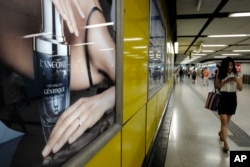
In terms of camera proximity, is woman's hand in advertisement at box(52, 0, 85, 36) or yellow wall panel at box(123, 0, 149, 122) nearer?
woman's hand in advertisement at box(52, 0, 85, 36)

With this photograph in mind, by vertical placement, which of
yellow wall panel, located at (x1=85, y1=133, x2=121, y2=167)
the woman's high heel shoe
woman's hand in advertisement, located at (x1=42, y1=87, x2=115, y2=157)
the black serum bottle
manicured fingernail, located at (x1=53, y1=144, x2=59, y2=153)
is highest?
the black serum bottle

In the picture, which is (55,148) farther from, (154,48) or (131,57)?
(154,48)

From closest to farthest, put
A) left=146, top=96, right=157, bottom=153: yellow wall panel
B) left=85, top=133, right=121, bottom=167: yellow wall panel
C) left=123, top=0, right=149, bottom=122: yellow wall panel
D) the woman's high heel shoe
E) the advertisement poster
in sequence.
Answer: the advertisement poster < left=85, top=133, right=121, bottom=167: yellow wall panel < left=123, top=0, right=149, bottom=122: yellow wall panel < left=146, top=96, right=157, bottom=153: yellow wall panel < the woman's high heel shoe

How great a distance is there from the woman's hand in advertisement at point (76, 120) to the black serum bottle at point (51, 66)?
38mm

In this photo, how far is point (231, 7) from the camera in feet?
19.1

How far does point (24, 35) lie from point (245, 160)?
3129 millimetres

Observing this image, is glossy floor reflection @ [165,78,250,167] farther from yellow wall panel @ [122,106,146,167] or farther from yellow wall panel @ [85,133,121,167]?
yellow wall panel @ [85,133,121,167]

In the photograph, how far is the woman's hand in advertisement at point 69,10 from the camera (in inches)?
32.8

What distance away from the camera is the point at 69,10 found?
899mm

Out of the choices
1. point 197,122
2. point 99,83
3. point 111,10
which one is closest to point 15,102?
point 99,83

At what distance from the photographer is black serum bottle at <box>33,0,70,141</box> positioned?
2.39 feet

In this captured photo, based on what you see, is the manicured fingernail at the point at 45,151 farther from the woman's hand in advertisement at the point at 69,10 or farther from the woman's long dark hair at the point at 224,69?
the woman's long dark hair at the point at 224,69

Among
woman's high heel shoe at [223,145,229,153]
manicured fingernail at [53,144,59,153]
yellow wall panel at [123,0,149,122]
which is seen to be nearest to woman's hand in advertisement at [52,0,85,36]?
manicured fingernail at [53,144,59,153]

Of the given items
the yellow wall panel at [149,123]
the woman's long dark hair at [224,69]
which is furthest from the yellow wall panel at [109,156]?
the woman's long dark hair at [224,69]
